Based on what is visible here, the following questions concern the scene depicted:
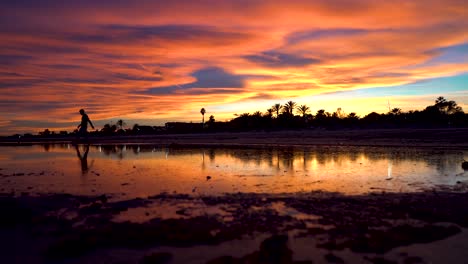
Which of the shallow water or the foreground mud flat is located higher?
the shallow water

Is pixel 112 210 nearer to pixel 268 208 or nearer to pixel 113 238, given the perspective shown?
pixel 113 238

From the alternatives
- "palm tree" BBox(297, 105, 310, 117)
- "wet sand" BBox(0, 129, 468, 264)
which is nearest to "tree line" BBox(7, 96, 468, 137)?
"palm tree" BBox(297, 105, 310, 117)

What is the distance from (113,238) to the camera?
23.2 ft

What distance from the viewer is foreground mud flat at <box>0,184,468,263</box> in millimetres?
6293

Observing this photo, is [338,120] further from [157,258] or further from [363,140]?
[157,258]

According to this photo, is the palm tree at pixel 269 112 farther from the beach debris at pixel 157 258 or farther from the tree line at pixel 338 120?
the beach debris at pixel 157 258

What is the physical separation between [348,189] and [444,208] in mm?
3141

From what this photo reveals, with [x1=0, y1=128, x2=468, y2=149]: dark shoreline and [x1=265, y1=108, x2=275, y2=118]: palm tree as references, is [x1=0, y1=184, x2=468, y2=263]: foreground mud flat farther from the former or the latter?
[x1=265, y1=108, x2=275, y2=118]: palm tree

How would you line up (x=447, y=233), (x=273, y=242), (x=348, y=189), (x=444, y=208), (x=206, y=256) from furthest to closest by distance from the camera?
(x=348, y=189) → (x=444, y=208) → (x=447, y=233) → (x=273, y=242) → (x=206, y=256)

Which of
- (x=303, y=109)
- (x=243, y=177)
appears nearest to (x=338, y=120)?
(x=303, y=109)

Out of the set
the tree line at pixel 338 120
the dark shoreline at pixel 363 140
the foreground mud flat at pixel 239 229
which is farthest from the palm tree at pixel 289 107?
the foreground mud flat at pixel 239 229

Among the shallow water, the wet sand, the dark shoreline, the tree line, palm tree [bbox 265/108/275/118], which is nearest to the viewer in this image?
the wet sand

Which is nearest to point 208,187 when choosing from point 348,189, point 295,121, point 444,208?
point 348,189

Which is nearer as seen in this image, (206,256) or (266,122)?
(206,256)
